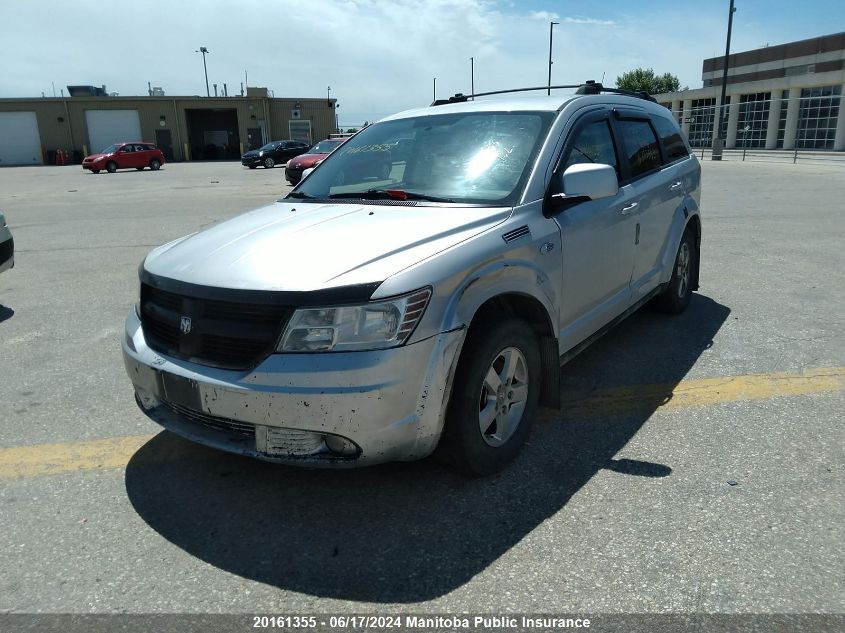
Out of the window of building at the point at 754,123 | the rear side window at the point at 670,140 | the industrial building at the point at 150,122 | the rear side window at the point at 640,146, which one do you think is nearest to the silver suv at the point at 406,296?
the rear side window at the point at 640,146

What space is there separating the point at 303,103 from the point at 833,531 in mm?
58315

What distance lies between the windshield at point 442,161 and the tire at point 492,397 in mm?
743

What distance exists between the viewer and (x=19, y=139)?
52.2 metres

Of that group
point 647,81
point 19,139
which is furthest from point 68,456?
point 647,81

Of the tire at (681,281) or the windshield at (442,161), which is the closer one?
the windshield at (442,161)

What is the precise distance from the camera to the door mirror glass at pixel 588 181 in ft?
10.8

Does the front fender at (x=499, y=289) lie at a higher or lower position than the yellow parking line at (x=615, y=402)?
higher

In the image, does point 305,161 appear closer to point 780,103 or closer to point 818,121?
point 818,121

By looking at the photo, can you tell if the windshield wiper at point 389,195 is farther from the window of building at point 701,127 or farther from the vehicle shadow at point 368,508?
the window of building at point 701,127

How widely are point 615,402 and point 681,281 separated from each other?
2105 millimetres

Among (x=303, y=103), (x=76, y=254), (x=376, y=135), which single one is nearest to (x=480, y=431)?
(x=376, y=135)

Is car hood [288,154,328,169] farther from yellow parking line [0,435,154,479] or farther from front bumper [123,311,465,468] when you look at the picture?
front bumper [123,311,465,468]

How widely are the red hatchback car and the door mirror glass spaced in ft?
124

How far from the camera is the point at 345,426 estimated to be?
8.29 feet
